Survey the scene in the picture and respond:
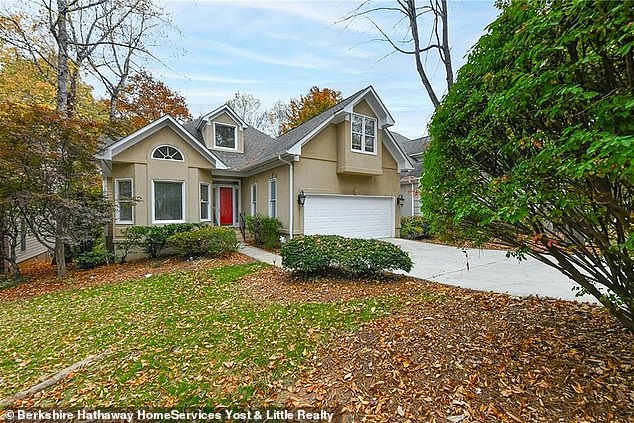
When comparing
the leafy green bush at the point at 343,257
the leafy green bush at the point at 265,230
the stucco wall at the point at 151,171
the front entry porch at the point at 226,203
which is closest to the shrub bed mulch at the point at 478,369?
the leafy green bush at the point at 343,257

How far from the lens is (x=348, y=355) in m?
3.60

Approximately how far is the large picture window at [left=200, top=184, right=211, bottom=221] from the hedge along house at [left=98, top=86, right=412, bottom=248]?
43 millimetres

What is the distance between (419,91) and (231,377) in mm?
12059

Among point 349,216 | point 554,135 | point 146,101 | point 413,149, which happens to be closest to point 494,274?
point 554,135

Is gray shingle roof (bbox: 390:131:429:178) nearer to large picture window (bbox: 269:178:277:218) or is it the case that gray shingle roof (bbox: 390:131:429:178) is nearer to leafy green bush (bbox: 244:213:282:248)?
large picture window (bbox: 269:178:277:218)

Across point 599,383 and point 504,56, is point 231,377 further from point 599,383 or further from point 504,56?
point 504,56

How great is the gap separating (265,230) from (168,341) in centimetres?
802

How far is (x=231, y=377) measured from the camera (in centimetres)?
335

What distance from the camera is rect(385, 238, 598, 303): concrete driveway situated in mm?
5859

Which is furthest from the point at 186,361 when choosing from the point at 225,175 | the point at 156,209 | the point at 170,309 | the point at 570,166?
the point at 225,175

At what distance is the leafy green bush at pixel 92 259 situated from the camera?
396 inches

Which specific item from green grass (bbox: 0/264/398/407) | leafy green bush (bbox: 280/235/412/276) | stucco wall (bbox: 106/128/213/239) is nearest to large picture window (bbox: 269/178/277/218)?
stucco wall (bbox: 106/128/213/239)

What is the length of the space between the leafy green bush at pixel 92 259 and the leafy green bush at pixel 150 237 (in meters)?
0.52

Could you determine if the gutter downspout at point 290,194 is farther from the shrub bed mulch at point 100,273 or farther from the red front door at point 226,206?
the red front door at point 226,206
